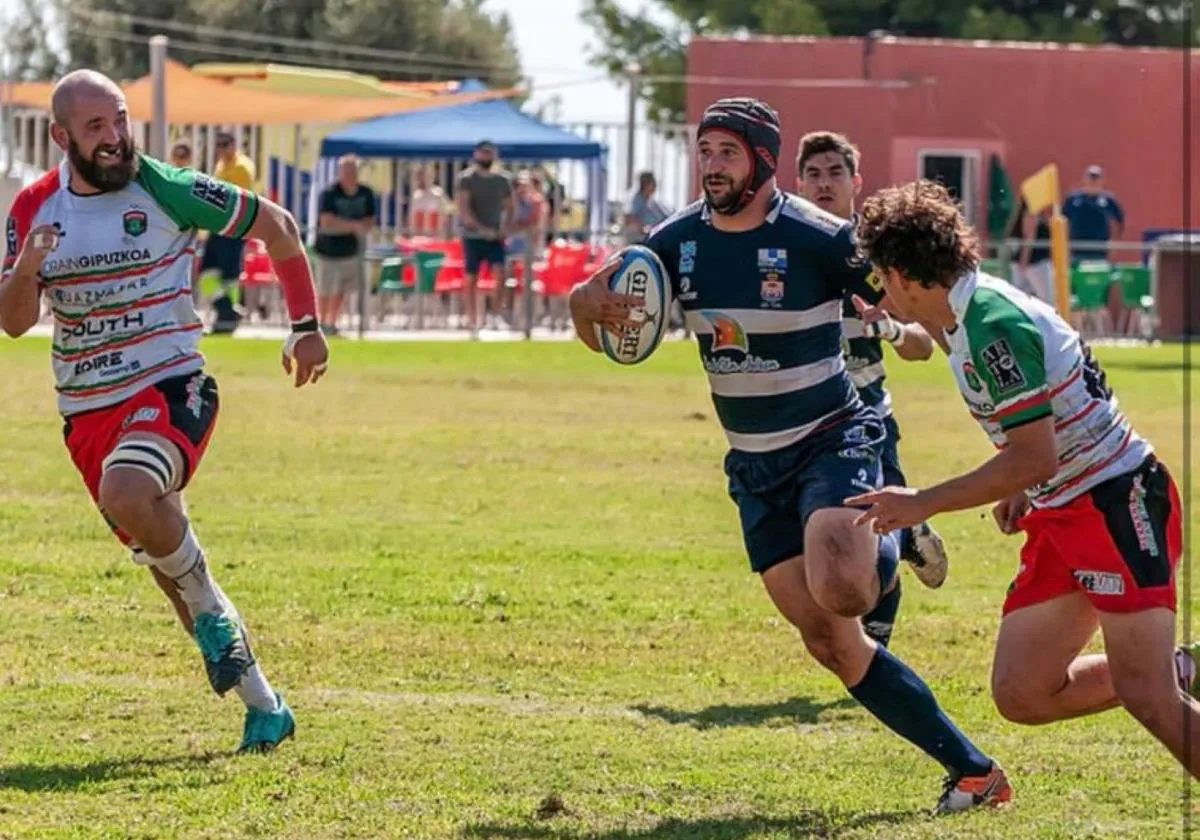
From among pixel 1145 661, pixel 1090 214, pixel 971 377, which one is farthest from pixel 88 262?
pixel 1090 214

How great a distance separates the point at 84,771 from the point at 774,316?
2.53m

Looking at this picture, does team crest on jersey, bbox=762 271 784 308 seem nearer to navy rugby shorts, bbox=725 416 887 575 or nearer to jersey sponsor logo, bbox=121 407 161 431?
navy rugby shorts, bbox=725 416 887 575

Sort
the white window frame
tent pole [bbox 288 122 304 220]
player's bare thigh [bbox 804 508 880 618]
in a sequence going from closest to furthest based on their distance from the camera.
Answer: player's bare thigh [bbox 804 508 880 618] < tent pole [bbox 288 122 304 220] < the white window frame

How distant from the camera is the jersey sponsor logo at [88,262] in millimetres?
8047

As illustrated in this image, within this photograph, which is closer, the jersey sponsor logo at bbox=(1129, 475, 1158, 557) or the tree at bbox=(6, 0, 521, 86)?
the jersey sponsor logo at bbox=(1129, 475, 1158, 557)

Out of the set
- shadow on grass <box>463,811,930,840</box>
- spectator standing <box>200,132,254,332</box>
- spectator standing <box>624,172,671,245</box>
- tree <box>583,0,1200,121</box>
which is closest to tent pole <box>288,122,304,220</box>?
spectator standing <box>200,132,254,332</box>

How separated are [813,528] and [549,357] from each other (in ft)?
59.3

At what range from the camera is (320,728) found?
845 centimetres

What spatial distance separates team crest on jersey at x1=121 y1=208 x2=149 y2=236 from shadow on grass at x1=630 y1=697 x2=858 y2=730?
97.2 inches

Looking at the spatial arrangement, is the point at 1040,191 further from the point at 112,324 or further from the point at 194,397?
the point at 112,324

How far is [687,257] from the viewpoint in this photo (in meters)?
7.80

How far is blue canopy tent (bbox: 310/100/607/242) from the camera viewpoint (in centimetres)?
3338

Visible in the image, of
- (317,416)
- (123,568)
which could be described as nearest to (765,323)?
(123,568)

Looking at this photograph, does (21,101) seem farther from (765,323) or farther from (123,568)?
(765,323)
